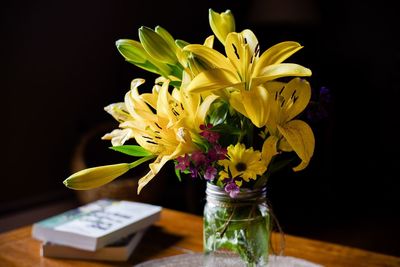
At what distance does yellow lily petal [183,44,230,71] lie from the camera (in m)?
0.58

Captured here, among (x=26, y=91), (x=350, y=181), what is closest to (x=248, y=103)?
(x=26, y=91)

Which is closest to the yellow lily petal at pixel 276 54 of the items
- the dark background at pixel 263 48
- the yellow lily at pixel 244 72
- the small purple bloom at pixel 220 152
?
the yellow lily at pixel 244 72

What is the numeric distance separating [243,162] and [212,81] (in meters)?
0.11

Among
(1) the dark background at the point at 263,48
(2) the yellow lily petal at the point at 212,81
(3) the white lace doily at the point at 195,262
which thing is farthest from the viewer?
(1) the dark background at the point at 263,48

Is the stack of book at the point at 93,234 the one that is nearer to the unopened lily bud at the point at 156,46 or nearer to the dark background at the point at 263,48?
the unopened lily bud at the point at 156,46

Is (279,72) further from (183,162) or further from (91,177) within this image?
(91,177)

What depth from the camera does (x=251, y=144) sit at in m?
0.65

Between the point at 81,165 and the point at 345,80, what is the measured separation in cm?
153

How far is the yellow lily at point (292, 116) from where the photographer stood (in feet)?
1.93

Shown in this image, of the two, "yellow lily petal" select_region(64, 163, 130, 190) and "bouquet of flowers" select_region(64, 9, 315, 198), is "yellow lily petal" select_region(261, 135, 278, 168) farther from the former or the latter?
"yellow lily petal" select_region(64, 163, 130, 190)

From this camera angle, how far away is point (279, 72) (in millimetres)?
573

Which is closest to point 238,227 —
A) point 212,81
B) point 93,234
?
point 212,81

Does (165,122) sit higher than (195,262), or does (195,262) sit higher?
(165,122)

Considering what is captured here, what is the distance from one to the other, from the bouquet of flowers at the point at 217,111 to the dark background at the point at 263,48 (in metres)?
1.38
